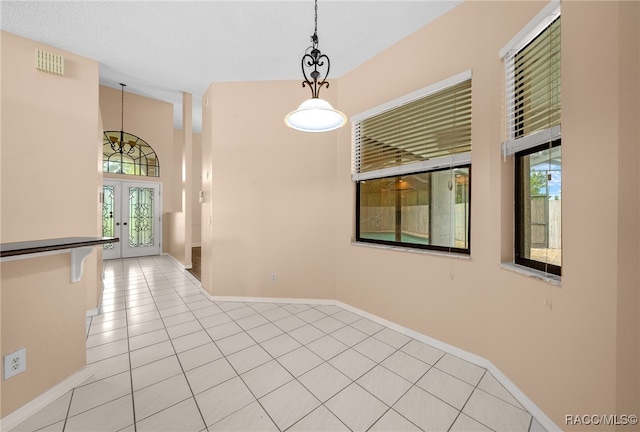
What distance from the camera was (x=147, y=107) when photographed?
661cm

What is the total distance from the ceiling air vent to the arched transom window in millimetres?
3850

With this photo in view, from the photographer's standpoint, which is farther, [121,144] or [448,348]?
[121,144]

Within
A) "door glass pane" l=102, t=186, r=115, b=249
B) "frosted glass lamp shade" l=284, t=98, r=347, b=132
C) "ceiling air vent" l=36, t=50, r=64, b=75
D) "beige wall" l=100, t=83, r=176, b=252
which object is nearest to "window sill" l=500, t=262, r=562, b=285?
"frosted glass lamp shade" l=284, t=98, r=347, b=132

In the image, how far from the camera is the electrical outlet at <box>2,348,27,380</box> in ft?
4.81

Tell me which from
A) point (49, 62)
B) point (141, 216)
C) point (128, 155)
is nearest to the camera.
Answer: point (49, 62)

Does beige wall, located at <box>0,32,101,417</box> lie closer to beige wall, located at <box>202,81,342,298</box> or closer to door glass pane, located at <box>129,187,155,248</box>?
beige wall, located at <box>202,81,342,298</box>

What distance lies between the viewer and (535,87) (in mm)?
1728

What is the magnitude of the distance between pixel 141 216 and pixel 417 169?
7651mm

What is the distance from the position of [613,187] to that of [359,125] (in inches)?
97.7

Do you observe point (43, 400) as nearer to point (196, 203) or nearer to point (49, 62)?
point (49, 62)

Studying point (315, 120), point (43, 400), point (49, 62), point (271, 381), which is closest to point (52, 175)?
point (49, 62)

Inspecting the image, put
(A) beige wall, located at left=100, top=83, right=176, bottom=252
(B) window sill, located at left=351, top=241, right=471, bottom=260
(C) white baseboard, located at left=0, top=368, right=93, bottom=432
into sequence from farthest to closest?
(A) beige wall, located at left=100, top=83, right=176, bottom=252, (B) window sill, located at left=351, top=241, right=471, bottom=260, (C) white baseboard, located at left=0, top=368, right=93, bottom=432

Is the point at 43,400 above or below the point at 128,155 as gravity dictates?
below

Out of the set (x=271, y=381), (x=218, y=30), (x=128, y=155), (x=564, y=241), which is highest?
(x=218, y=30)
